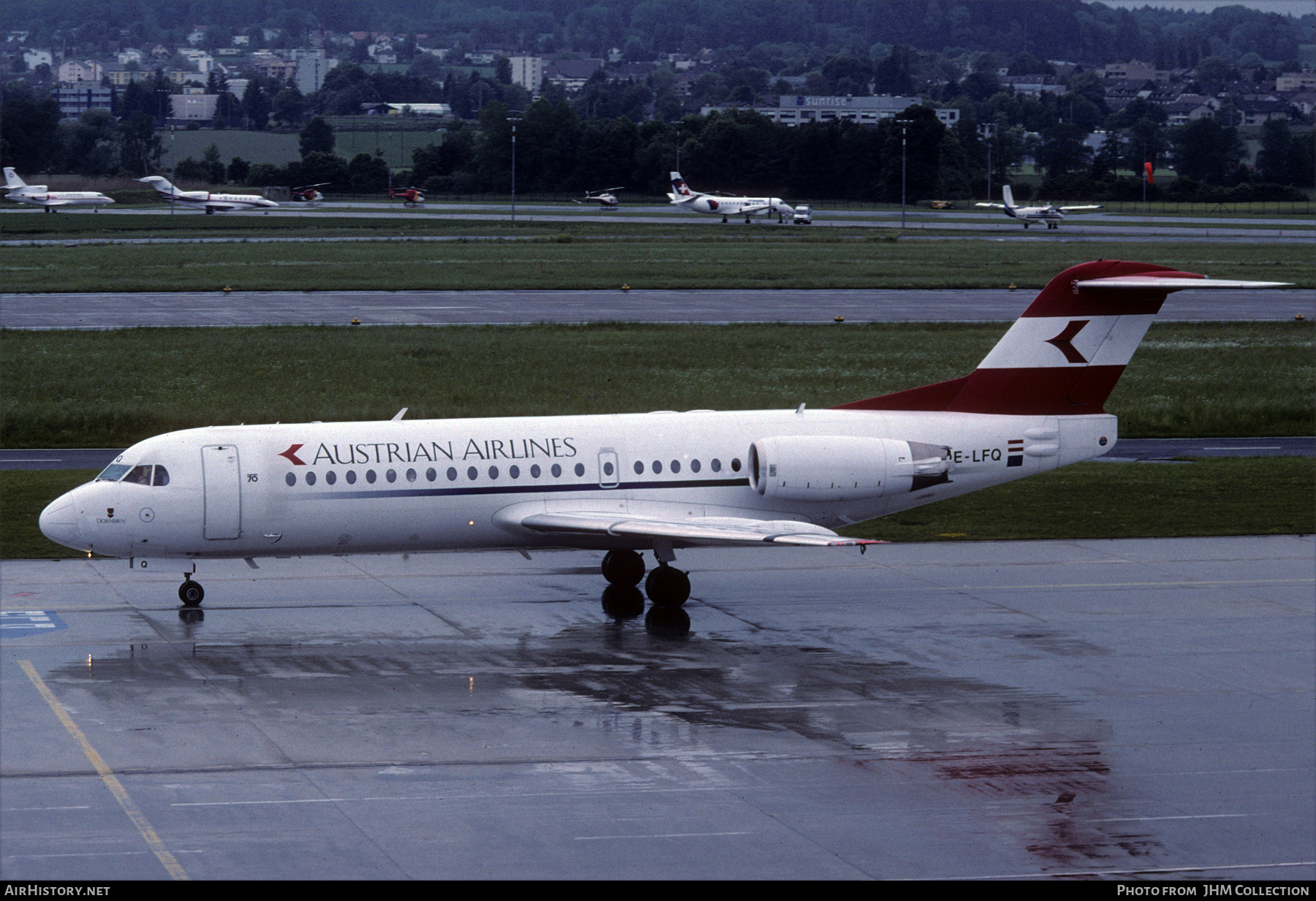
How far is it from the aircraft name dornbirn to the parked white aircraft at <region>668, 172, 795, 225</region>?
12225cm

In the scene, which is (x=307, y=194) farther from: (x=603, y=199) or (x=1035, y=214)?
(x=1035, y=214)

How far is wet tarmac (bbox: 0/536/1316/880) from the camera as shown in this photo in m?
17.0

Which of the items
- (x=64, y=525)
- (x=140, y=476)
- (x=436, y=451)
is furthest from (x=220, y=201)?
(x=436, y=451)

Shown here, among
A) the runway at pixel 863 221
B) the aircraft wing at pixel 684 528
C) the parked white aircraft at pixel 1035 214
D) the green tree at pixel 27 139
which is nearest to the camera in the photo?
the aircraft wing at pixel 684 528

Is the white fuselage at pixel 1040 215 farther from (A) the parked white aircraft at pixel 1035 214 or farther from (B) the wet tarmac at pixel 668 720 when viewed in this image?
(B) the wet tarmac at pixel 668 720

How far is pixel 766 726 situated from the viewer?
21766 millimetres

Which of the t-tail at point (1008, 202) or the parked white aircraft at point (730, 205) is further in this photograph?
the parked white aircraft at point (730, 205)

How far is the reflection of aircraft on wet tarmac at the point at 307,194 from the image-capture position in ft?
552

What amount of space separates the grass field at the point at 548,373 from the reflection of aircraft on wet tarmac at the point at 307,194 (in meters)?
105

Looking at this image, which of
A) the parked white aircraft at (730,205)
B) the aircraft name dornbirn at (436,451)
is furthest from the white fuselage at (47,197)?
the aircraft name dornbirn at (436,451)

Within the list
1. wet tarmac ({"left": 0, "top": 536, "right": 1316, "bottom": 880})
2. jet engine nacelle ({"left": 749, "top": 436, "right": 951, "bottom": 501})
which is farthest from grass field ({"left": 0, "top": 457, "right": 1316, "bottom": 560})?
jet engine nacelle ({"left": 749, "top": 436, "right": 951, "bottom": 501})

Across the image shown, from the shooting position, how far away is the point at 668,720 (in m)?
22.0

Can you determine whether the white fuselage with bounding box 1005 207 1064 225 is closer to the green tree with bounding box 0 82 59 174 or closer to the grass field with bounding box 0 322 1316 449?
the grass field with bounding box 0 322 1316 449

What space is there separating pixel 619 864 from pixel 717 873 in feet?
3.40
